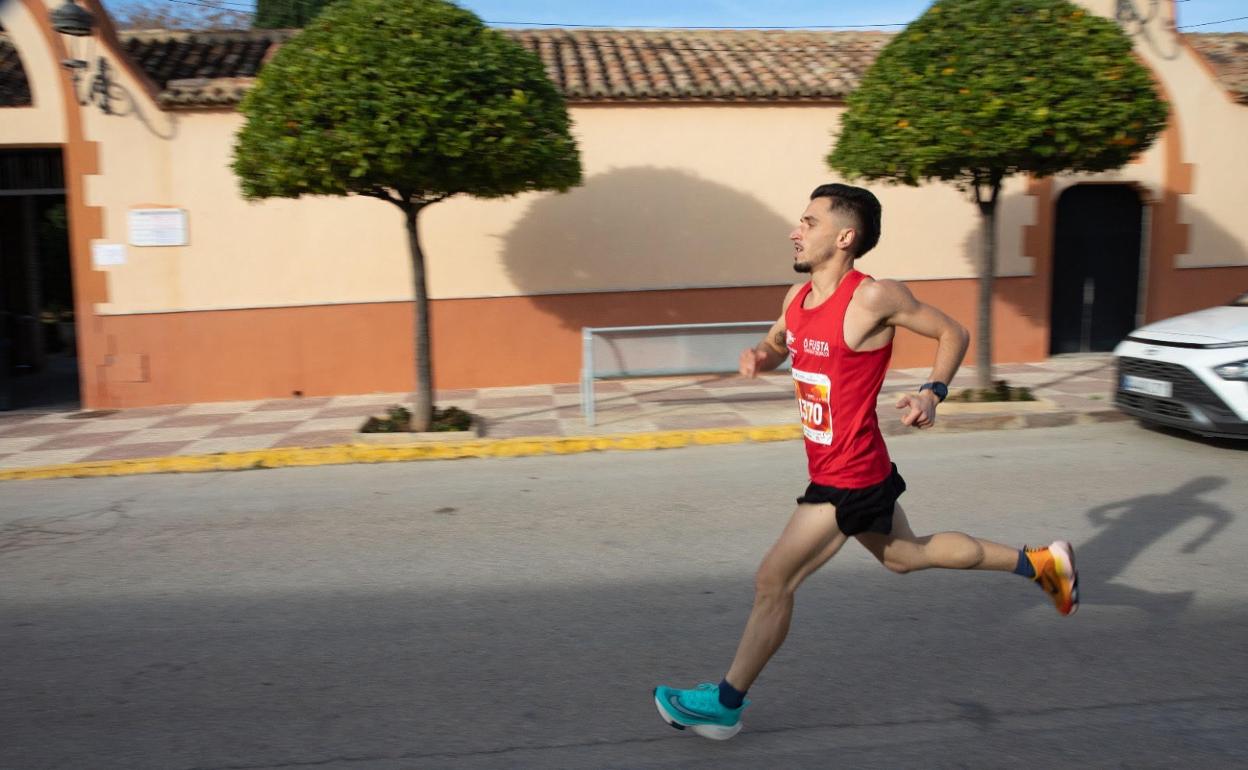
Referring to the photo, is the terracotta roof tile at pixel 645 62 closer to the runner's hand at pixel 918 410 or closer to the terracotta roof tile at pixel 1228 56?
the terracotta roof tile at pixel 1228 56

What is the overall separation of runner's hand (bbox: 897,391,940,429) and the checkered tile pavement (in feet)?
17.9

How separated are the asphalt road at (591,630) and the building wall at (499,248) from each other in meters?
4.30

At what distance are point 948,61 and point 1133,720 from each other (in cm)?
610

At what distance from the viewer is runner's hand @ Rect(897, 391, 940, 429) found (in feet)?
9.00

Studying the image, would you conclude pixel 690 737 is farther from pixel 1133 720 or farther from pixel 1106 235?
pixel 1106 235

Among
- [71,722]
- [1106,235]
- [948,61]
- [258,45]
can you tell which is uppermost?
[258,45]

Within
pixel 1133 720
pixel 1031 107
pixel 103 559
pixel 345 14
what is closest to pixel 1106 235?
pixel 1031 107

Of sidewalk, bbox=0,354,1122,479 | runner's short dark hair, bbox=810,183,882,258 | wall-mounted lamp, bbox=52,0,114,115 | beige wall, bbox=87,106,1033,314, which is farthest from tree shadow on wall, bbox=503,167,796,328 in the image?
runner's short dark hair, bbox=810,183,882,258

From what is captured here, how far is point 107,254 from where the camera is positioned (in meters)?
10.4

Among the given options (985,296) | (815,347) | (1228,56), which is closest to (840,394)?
(815,347)

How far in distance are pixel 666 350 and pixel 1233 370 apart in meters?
4.48

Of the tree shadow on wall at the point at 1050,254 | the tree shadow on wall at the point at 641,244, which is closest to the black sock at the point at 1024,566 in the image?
the tree shadow on wall at the point at 641,244

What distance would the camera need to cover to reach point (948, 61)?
780cm

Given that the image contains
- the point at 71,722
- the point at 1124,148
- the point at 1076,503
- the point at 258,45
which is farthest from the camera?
the point at 258,45
